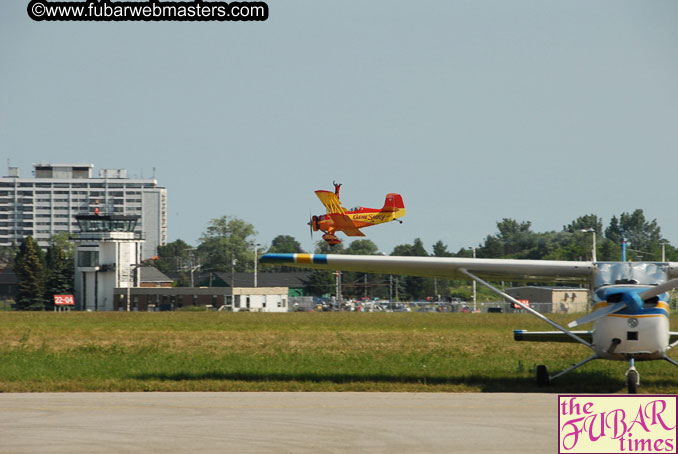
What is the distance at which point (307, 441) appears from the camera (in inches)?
366

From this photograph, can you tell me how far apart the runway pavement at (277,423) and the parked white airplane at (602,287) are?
1277 mm

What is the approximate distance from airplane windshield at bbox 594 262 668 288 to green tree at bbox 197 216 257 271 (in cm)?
11225

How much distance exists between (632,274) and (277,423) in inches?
251


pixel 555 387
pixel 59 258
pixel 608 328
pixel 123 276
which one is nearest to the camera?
pixel 608 328

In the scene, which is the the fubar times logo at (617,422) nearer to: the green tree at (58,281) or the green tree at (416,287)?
the green tree at (58,281)

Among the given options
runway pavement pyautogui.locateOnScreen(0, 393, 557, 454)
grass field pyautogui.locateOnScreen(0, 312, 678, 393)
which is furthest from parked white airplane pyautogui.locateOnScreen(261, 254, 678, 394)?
runway pavement pyautogui.locateOnScreen(0, 393, 557, 454)

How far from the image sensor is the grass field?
47.3 feet

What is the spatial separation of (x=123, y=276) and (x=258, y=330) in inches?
1794

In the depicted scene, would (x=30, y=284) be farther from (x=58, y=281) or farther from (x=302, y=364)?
(x=302, y=364)

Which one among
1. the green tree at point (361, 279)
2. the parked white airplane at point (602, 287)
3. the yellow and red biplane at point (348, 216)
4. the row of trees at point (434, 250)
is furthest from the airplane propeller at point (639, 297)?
the green tree at point (361, 279)

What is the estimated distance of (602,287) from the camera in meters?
13.6

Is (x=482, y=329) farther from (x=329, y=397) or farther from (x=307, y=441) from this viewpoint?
(x=307, y=441)

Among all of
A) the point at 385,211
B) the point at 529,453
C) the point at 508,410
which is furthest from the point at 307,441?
the point at 385,211

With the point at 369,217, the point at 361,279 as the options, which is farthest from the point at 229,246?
Answer: the point at 369,217
